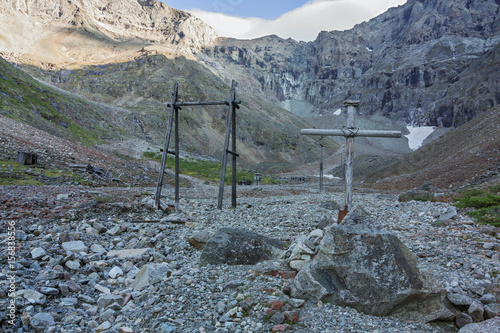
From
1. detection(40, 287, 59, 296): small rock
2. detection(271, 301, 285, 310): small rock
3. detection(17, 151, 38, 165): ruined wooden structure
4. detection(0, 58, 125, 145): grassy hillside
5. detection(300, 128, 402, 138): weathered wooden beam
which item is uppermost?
detection(0, 58, 125, 145): grassy hillside

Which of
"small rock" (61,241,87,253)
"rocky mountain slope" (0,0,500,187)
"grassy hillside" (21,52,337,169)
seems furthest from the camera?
"grassy hillside" (21,52,337,169)

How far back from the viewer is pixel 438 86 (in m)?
168

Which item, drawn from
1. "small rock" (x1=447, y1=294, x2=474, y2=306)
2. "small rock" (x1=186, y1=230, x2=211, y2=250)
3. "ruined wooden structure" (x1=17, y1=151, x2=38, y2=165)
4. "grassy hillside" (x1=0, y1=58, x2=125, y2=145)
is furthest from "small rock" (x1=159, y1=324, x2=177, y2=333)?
"grassy hillside" (x1=0, y1=58, x2=125, y2=145)

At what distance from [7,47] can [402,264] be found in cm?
14466

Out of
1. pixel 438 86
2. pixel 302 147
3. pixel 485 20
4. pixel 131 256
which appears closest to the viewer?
pixel 131 256

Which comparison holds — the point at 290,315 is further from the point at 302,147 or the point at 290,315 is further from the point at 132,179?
the point at 302,147

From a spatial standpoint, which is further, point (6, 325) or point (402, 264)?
point (402, 264)

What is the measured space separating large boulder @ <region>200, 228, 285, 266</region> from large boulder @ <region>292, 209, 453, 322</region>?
1729mm

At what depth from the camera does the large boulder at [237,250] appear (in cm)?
689

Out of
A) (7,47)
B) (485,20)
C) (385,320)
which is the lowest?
(385,320)

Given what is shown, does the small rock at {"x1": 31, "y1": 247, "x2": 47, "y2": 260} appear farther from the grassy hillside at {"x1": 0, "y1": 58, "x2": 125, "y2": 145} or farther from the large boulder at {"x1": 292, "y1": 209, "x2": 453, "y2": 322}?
the grassy hillside at {"x1": 0, "y1": 58, "x2": 125, "y2": 145}

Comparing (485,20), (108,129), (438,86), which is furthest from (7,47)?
(485,20)

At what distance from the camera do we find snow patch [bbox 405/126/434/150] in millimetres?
147000

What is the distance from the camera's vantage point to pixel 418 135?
504ft
